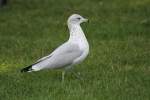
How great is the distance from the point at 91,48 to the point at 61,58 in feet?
12.5

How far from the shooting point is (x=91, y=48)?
1419 cm

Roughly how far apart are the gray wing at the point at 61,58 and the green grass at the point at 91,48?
0.27 meters

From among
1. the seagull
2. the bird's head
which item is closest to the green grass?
the seagull

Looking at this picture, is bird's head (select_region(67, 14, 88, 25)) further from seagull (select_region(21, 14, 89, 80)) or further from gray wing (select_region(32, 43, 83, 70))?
gray wing (select_region(32, 43, 83, 70))

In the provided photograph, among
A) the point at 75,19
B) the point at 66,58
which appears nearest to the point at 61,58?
the point at 66,58

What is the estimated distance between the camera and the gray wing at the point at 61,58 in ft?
33.9

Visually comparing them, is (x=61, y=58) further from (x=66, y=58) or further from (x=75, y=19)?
(x=75, y=19)

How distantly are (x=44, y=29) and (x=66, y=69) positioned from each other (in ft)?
23.3

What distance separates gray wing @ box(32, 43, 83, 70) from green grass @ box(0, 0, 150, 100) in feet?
0.89

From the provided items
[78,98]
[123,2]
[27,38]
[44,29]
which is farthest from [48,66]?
[123,2]

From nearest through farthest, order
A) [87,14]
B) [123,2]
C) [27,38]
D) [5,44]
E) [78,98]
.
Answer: [78,98], [5,44], [27,38], [87,14], [123,2]

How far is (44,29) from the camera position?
1767cm

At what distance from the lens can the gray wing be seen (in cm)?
1034

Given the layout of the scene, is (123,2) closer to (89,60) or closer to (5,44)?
(5,44)
